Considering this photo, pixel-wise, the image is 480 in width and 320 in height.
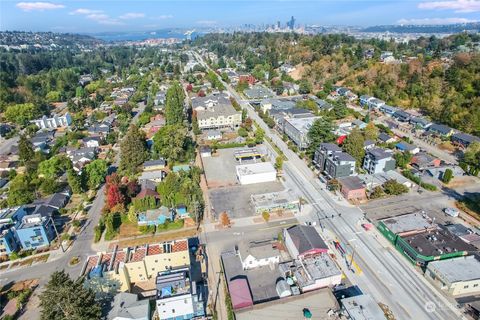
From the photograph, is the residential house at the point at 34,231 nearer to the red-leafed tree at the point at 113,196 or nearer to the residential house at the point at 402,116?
the red-leafed tree at the point at 113,196

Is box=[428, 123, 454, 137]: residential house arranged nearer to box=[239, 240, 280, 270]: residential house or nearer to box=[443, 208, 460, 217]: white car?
box=[443, 208, 460, 217]: white car

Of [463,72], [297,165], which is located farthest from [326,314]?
[463,72]

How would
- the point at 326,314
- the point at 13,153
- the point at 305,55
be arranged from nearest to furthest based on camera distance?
1. the point at 326,314
2. the point at 13,153
3. the point at 305,55

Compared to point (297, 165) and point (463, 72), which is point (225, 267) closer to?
Result: point (297, 165)

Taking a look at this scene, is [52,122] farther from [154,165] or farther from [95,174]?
[154,165]

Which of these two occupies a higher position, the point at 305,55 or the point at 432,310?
the point at 305,55

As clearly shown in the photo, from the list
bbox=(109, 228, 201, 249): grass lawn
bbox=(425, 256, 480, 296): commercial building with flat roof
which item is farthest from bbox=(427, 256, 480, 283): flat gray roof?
bbox=(109, 228, 201, 249): grass lawn
